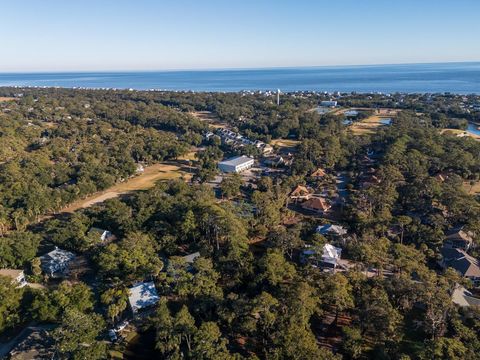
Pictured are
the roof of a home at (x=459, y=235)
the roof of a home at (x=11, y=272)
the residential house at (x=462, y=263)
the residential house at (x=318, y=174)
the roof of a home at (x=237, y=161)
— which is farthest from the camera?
the roof of a home at (x=237, y=161)

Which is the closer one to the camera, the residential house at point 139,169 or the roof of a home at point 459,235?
the roof of a home at point 459,235

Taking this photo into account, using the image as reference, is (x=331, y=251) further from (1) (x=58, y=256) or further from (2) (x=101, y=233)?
(1) (x=58, y=256)

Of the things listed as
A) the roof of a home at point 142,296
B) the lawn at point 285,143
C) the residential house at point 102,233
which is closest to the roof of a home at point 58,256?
the residential house at point 102,233

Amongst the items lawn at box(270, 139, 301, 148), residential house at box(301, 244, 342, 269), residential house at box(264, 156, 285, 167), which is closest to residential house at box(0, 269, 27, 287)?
residential house at box(301, 244, 342, 269)

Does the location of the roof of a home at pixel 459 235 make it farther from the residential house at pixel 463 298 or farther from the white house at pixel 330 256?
the white house at pixel 330 256

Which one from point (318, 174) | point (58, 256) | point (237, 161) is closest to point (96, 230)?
point (58, 256)
